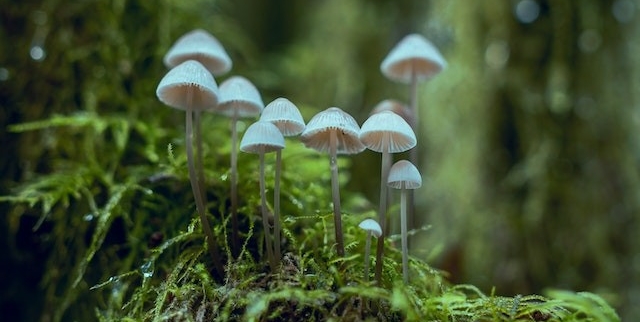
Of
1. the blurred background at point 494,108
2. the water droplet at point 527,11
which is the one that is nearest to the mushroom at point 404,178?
the blurred background at point 494,108

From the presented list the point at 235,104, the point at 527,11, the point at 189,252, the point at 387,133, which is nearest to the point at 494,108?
the point at 527,11

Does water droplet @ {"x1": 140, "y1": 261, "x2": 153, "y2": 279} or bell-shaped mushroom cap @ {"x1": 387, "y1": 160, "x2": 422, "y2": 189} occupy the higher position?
bell-shaped mushroom cap @ {"x1": 387, "y1": 160, "x2": 422, "y2": 189}

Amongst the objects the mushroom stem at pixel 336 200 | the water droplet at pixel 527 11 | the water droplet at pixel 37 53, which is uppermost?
the water droplet at pixel 527 11

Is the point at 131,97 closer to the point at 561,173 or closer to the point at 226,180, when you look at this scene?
the point at 226,180

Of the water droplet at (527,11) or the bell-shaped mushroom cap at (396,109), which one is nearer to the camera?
the bell-shaped mushroom cap at (396,109)

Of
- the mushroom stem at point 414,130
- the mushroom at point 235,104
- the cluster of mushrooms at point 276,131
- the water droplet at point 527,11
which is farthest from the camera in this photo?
the water droplet at point 527,11

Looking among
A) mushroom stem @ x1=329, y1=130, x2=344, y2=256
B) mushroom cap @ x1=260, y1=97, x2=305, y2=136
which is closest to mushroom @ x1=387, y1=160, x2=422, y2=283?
mushroom stem @ x1=329, y1=130, x2=344, y2=256

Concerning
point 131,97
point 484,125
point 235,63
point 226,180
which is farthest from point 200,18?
point 484,125

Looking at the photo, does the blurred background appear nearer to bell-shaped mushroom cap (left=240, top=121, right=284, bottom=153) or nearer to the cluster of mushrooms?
the cluster of mushrooms

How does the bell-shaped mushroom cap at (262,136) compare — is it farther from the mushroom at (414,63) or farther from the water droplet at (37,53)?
the water droplet at (37,53)
